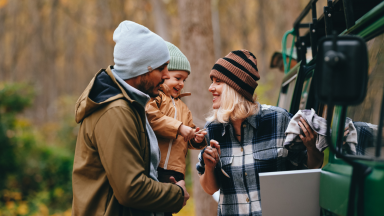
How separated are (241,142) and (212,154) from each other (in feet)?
0.93

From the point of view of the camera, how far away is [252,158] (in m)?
2.61

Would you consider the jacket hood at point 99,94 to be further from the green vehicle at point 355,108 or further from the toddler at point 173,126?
the green vehicle at point 355,108

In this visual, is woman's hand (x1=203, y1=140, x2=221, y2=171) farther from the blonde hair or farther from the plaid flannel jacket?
the blonde hair

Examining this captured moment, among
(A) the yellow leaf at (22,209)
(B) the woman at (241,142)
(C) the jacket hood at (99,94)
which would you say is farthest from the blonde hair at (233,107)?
(A) the yellow leaf at (22,209)

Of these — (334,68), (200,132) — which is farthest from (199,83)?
(334,68)

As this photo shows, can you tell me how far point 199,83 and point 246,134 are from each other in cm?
277

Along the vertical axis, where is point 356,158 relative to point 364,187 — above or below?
above

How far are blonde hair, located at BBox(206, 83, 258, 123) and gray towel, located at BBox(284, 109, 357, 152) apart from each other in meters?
0.45

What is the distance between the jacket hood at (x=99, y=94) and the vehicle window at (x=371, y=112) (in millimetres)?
1303

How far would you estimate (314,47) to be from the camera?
3.27 m

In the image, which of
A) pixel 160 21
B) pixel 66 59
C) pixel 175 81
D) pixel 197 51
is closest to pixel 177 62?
pixel 175 81

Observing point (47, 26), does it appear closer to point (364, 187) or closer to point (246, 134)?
point (246, 134)

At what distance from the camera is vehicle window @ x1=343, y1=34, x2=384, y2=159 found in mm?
1757

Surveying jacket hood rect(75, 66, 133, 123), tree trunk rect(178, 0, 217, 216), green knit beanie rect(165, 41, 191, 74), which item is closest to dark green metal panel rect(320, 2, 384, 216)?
jacket hood rect(75, 66, 133, 123)
